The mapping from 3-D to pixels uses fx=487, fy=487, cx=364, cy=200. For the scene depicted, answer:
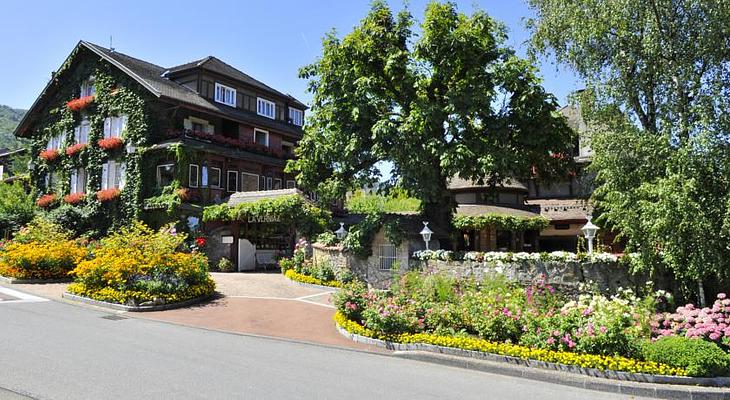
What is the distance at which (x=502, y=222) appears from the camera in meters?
25.8

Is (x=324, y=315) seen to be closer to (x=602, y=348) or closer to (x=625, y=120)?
(x=602, y=348)

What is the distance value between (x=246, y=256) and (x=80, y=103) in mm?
16938

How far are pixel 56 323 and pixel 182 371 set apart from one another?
583 cm

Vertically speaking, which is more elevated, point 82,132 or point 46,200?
point 82,132

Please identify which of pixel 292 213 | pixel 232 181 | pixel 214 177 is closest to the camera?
pixel 292 213

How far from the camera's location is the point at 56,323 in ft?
39.0

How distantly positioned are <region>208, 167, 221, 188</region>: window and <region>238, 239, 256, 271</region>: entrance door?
479cm

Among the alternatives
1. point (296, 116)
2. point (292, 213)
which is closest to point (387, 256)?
point (292, 213)

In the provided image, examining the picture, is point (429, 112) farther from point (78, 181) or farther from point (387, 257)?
point (78, 181)

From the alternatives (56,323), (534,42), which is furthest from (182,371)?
(534,42)

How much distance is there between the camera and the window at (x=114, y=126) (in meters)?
30.5

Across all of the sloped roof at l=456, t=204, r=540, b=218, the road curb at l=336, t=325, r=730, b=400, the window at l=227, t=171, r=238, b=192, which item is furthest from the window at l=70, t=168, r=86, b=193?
the road curb at l=336, t=325, r=730, b=400

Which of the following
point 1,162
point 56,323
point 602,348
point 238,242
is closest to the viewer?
point 602,348

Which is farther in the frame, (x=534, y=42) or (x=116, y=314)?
(x=534, y=42)
